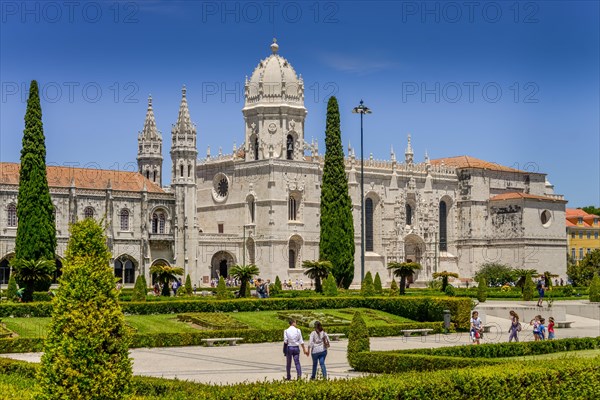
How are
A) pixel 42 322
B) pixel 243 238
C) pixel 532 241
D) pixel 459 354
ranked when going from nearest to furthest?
1. pixel 459 354
2. pixel 42 322
3. pixel 243 238
4. pixel 532 241

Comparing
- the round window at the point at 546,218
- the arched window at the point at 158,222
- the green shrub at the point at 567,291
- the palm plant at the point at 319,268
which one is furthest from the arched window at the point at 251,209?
the round window at the point at 546,218

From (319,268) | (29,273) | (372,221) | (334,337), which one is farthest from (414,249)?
(334,337)

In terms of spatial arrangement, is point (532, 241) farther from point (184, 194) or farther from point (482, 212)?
point (184, 194)

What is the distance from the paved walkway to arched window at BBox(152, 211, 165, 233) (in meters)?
39.0

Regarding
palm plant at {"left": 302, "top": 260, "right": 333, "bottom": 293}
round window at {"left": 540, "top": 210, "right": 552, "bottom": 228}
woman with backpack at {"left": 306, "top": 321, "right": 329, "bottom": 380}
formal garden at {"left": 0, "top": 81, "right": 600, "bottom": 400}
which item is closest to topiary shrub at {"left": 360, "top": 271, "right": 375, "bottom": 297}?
formal garden at {"left": 0, "top": 81, "right": 600, "bottom": 400}

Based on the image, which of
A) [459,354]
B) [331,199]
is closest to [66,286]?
[459,354]

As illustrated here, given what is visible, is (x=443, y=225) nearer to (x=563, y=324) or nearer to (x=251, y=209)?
(x=251, y=209)

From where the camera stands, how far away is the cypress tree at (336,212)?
56.4m

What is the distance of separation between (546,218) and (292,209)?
27198 mm

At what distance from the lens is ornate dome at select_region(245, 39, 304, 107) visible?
77.8 meters

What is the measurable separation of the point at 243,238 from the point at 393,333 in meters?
39.9

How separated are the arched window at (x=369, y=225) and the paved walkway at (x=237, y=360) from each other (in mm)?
44988

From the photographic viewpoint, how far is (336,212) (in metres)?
58.0

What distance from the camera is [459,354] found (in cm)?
2319
